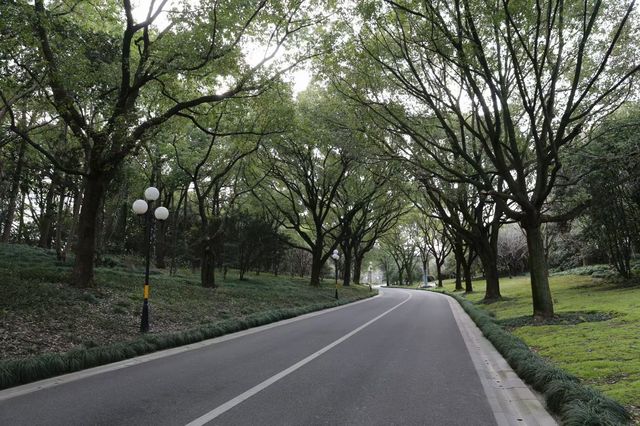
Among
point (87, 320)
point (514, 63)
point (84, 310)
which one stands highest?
point (514, 63)

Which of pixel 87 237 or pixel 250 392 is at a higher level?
pixel 87 237

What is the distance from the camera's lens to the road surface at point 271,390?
4535 millimetres

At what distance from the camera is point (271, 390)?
221 inches

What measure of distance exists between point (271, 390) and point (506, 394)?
9.83 feet

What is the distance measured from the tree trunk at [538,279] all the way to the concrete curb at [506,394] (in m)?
4.09

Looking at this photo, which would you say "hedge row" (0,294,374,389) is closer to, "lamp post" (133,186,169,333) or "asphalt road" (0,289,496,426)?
"asphalt road" (0,289,496,426)

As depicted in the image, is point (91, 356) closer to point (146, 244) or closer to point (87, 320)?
point (87, 320)

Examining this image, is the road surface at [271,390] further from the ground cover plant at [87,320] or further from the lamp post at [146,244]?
the lamp post at [146,244]

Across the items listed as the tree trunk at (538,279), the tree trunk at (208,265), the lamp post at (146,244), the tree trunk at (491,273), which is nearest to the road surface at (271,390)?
the lamp post at (146,244)

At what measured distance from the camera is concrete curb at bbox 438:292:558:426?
14.9 ft

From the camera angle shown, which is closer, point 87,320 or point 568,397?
point 568,397

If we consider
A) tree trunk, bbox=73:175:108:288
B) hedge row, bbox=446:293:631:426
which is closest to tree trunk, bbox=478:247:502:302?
hedge row, bbox=446:293:631:426

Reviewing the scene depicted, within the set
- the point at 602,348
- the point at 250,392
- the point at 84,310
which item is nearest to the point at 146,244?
the point at 84,310

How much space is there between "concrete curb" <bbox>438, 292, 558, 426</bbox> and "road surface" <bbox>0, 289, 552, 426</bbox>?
0.40 feet
